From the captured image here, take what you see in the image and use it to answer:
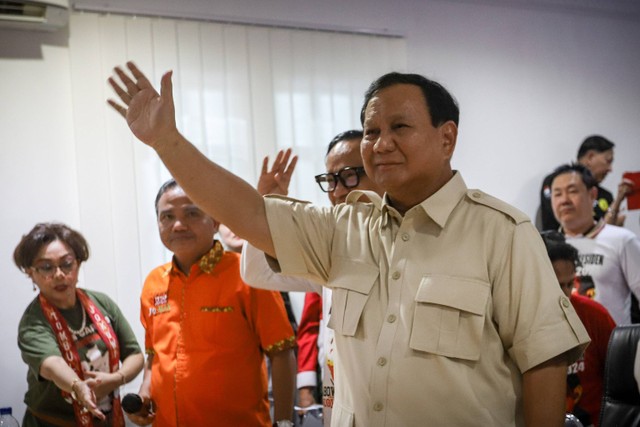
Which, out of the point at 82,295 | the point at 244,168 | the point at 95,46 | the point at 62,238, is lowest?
the point at 82,295

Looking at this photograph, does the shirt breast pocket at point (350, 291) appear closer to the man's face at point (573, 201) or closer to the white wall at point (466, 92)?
the man's face at point (573, 201)

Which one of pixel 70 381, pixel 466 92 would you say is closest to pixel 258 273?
pixel 70 381

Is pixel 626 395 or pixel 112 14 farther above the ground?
pixel 112 14

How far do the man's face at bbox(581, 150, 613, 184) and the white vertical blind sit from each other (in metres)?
1.61

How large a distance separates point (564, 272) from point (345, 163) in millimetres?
1189

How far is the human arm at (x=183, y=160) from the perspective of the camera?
1431mm

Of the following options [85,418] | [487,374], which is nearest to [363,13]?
[85,418]

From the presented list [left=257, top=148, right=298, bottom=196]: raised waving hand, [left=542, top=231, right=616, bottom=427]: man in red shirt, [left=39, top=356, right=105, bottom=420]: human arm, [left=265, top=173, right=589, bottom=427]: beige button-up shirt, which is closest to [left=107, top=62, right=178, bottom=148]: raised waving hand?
[left=265, top=173, right=589, bottom=427]: beige button-up shirt

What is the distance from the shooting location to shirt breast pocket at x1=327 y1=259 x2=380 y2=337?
1506mm

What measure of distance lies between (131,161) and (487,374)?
3.13 meters

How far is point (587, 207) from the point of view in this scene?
3.95 metres

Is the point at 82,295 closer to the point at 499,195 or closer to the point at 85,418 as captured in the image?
the point at 85,418

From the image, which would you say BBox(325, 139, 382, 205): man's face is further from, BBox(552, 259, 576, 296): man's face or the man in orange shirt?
BBox(552, 259, 576, 296): man's face

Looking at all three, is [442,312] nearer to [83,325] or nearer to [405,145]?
[405,145]
